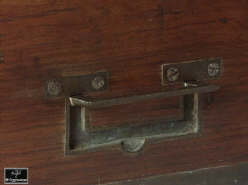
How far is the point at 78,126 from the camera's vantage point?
1103 millimetres

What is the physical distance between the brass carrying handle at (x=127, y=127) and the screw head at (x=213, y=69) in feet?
0.14

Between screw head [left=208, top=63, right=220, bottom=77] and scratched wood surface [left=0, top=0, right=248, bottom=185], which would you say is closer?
scratched wood surface [left=0, top=0, right=248, bottom=185]

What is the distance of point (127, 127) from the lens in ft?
3.71

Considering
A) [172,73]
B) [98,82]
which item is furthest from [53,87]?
[172,73]

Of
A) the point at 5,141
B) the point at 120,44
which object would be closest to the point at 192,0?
the point at 120,44

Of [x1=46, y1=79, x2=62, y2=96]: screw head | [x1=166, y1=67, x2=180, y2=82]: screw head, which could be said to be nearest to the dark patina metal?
[x1=166, y1=67, x2=180, y2=82]: screw head

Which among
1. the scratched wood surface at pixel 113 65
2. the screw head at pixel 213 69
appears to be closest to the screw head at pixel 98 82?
the scratched wood surface at pixel 113 65

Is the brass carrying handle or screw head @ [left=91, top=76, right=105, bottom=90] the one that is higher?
screw head @ [left=91, top=76, right=105, bottom=90]

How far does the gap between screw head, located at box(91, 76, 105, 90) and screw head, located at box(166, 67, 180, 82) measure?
0.11 metres

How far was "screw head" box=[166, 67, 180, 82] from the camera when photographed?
1141 millimetres

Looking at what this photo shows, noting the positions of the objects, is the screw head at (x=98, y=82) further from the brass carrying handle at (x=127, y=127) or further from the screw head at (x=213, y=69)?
the screw head at (x=213, y=69)

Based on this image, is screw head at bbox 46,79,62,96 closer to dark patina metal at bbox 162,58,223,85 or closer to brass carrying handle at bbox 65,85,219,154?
brass carrying handle at bbox 65,85,219,154

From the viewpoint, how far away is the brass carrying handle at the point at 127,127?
42.7 inches

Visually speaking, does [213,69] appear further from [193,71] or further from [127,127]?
[127,127]
